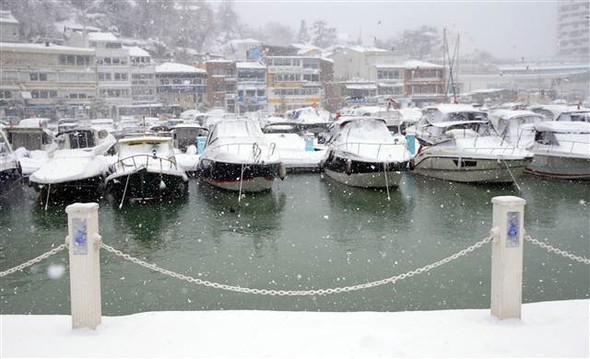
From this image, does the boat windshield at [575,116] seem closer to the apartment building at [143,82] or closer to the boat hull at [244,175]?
the boat hull at [244,175]

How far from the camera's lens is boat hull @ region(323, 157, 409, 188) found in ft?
70.2

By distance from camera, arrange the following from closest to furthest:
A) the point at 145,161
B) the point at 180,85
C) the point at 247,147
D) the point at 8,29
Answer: the point at 145,161
the point at 247,147
the point at 180,85
the point at 8,29

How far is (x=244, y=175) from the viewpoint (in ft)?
67.9

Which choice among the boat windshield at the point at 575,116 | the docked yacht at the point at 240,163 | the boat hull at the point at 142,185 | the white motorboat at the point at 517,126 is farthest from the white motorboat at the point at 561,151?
the boat hull at the point at 142,185

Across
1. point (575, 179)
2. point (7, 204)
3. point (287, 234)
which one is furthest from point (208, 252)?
point (575, 179)

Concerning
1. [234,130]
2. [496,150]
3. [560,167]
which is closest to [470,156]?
[496,150]

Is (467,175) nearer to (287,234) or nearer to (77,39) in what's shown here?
(287,234)

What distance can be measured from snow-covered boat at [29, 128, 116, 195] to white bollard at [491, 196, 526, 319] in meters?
16.3

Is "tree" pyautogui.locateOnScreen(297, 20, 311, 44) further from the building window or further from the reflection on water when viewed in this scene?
the reflection on water

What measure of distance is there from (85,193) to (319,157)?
36.0ft

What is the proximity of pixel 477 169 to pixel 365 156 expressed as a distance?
4509 millimetres

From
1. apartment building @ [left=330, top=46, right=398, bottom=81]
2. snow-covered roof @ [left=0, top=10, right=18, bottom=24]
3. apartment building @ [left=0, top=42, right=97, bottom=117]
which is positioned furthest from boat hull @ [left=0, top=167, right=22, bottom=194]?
apartment building @ [left=330, top=46, right=398, bottom=81]

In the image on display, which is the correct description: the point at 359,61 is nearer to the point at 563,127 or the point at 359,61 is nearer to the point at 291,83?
the point at 291,83

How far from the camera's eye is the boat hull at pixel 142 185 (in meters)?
19.3
